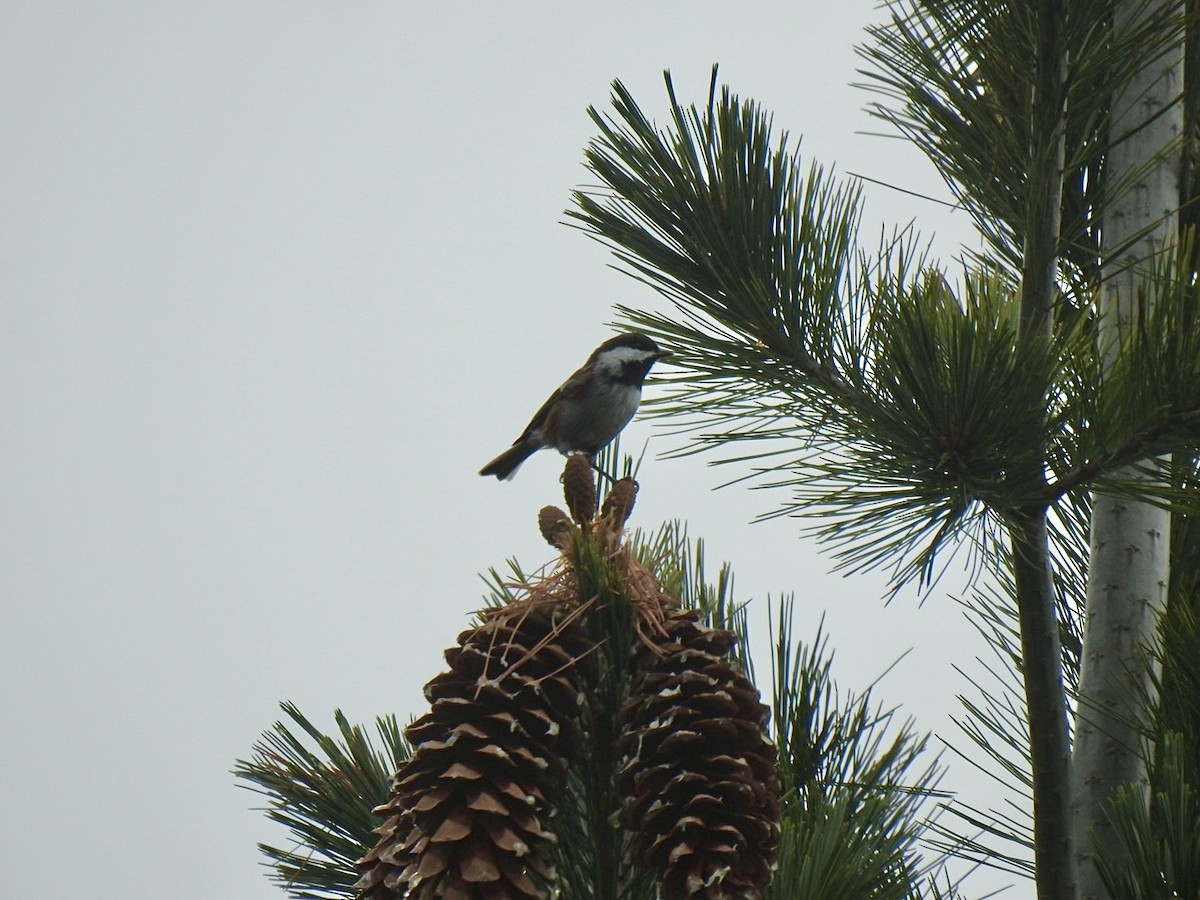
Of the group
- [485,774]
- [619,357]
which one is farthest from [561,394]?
[485,774]

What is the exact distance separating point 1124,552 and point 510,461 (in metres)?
3.80

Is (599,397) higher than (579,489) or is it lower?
higher

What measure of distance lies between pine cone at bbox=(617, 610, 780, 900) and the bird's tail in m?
3.63

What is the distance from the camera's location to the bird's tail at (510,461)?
5.31 m

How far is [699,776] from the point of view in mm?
1530

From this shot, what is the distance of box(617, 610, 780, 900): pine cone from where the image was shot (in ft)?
4.89

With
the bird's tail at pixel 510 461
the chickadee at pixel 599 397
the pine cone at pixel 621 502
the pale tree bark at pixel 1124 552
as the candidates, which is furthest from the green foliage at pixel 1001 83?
the bird's tail at pixel 510 461

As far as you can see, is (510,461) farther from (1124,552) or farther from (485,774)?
(485,774)

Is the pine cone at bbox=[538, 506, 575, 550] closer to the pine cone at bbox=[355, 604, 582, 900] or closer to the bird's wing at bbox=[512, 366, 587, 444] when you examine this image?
the pine cone at bbox=[355, 604, 582, 900]

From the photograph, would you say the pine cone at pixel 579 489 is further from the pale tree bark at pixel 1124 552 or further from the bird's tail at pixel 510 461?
the bird's tail at pixel 510 461

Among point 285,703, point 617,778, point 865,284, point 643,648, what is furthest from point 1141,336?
point 285,703

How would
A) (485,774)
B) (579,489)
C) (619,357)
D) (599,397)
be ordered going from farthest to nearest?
(619,357), (599,397), (579,489), (485,774)

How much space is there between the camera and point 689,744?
1561 mm

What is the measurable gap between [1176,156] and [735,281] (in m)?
0.79
